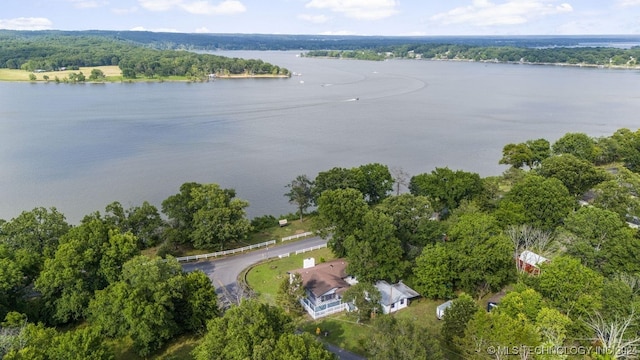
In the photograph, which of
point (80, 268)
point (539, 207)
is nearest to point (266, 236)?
point (80, 268)

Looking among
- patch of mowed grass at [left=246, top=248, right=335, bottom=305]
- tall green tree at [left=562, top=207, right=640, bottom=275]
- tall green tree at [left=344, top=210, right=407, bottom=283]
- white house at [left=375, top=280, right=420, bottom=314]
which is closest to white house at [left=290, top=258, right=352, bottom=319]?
tall green tree at [left=344, top=210, right=407, bottom=283]

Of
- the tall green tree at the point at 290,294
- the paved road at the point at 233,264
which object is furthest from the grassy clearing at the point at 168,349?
the tall green tree at the point at 290,294

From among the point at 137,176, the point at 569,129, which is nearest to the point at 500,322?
the point at 137,176

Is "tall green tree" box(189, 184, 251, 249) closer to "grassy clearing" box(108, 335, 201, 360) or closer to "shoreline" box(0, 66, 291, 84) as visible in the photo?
"grassy clearing" box(108, 335, 201, 360)

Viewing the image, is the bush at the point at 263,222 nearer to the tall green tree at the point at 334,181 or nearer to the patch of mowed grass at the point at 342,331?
the tall green tree at the point at 334,181

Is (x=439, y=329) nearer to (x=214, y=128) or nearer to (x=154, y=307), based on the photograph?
(x=154, y=307)

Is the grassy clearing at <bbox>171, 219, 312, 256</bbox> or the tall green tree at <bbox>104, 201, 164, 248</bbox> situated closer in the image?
the tall green tree at <bbox>104, 201, 164, 248</bbox>

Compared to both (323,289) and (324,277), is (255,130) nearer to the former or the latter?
(324,277)
